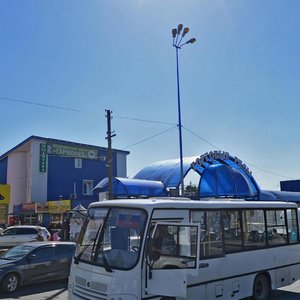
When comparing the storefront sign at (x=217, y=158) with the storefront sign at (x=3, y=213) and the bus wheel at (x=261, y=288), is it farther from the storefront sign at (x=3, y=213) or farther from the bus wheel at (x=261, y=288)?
the storefront sign at (x=3, y=213)

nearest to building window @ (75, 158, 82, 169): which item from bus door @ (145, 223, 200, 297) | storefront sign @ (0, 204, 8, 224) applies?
storefront sign @ (0, 204, 8, 224)

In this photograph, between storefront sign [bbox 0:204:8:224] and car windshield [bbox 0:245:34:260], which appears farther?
storefront sign [bbox 0:204:8:224]

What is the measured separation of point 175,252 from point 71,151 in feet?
172

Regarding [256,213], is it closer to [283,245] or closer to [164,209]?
[283,245]

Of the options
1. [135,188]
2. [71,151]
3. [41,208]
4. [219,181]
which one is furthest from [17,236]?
[71,151]

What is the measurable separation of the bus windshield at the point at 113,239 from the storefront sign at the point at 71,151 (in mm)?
49773

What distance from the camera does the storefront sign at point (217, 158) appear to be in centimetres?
2980

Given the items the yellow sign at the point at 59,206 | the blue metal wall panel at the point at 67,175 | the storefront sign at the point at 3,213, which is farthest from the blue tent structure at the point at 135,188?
the storefront sign at the point at 3,213

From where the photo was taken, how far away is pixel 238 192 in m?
30.3

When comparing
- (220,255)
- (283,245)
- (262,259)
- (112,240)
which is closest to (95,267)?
(112,240)

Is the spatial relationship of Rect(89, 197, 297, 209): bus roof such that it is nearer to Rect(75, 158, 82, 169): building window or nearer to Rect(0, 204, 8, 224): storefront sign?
Rect(0, 204, 8, 224): storefront sign

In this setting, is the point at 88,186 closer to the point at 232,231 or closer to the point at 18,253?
the point at 18,253

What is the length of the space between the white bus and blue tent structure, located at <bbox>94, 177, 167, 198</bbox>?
78.8ft

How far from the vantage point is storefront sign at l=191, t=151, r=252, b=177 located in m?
29.8
